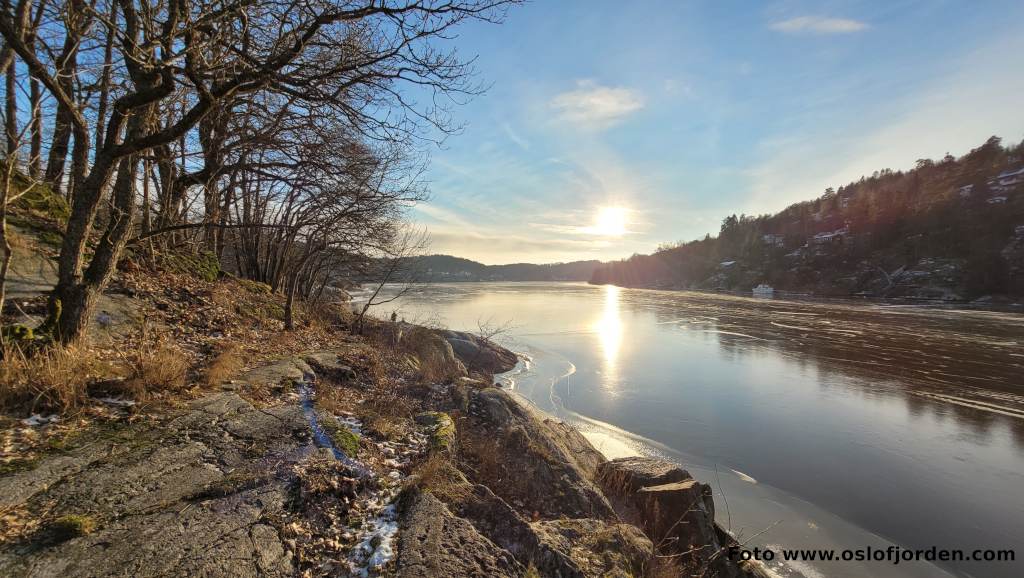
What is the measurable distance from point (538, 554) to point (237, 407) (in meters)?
3.68

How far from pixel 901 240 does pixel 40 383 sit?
109m

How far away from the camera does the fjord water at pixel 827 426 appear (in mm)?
6879

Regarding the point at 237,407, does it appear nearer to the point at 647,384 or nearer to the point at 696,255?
the point at 647,384

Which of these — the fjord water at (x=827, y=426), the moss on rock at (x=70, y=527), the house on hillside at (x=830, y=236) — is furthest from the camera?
the house on hillside at (x=830, y=236)

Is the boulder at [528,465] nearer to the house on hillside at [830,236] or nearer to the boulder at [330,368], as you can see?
the boulder at [330,368]

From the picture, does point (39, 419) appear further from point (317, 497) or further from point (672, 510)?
point (672, 510)

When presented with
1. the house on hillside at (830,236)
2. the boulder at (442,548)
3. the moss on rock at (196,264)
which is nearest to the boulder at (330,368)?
the boulder at (442,548)

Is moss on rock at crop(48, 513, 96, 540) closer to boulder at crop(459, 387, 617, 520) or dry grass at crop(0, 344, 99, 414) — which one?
dry grass at crop(0, 344, 99, 414)

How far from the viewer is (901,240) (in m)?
78.2

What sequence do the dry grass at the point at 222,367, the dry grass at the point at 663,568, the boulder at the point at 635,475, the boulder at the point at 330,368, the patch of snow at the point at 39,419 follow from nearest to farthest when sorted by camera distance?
1. the patch of snow at the point at 39,419
2. the dry grass at the point at 663,568
3. the dry grass at the point at 222,367
4. the boulder at the point at 635,475
5. the boulder at the point at 330,368

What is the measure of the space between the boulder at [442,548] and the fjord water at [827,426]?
492 centimetres

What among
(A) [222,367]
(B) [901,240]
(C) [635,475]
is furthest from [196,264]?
(B) [901,240]

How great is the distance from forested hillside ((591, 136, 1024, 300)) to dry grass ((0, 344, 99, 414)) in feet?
289

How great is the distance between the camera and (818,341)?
78.6 ft
